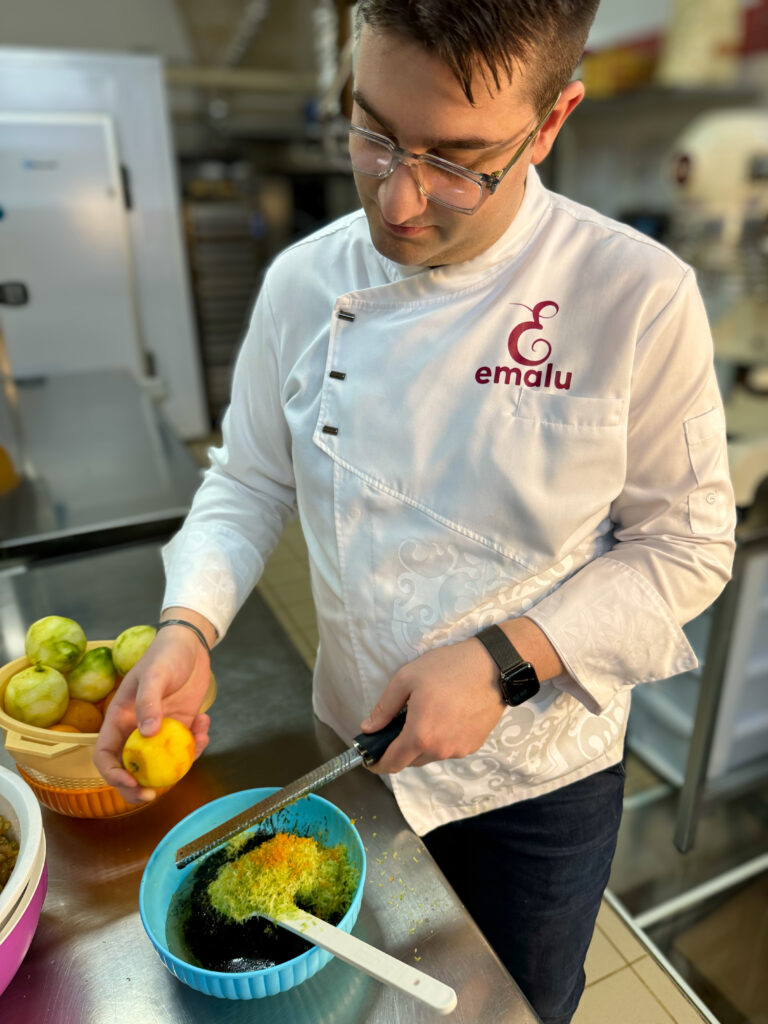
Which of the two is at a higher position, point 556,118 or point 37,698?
point 556,118

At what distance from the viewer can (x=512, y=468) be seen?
84 centimetres

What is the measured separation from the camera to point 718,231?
1.84m

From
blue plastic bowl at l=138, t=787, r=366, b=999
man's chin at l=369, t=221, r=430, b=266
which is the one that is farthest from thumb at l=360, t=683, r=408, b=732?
man's chin at l=369, t=221, r=430, b=266

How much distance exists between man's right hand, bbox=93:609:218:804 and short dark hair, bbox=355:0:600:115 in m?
0.64

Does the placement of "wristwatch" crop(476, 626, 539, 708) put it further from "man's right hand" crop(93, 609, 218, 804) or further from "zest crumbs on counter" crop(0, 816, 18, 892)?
"zest crumbs on counter" crop(0, 816, 18, 892)

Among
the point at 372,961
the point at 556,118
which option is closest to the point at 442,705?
the point at 372,961

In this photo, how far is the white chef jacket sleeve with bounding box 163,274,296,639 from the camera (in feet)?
3.05

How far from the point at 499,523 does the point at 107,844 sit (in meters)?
0.58

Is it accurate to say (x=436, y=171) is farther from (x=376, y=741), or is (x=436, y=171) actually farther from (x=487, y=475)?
(x=376, y=741)

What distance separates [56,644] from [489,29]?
30.9 inches

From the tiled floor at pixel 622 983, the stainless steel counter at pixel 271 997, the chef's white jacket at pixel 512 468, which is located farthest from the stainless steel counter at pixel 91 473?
the chef's white jacket at pixel 512 468

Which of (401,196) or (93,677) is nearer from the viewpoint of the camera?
(401,196)

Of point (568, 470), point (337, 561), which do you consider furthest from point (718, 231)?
point (337, 561)

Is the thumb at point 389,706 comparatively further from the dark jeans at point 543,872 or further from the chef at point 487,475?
the dark jeans at point 543,872
